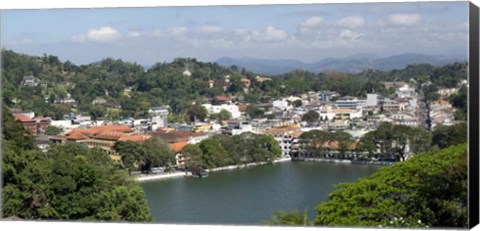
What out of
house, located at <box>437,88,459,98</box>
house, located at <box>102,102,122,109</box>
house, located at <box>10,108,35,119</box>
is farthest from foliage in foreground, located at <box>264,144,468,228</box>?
house, located at <box>10,108,35,119</box>

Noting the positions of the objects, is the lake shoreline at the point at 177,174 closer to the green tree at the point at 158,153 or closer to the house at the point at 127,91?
the green tree at the point at 158,153

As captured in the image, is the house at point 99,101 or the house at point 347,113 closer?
the house at point 347,113

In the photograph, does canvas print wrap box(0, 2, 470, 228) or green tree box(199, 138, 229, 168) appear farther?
green tree box(199, 138, 229, 168)

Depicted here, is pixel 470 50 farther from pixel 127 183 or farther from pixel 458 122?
pixel 127 183

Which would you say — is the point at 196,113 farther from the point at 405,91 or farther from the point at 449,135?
the point at 449,135

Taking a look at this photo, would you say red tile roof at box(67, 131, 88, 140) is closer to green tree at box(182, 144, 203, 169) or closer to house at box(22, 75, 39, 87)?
house at box(22, 75, 39, 87)

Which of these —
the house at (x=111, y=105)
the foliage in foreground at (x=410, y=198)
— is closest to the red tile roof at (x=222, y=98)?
the house at (x=111, y=105)
